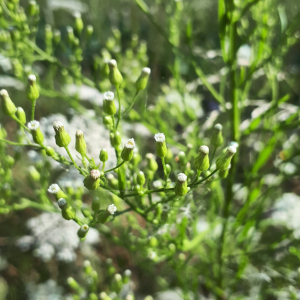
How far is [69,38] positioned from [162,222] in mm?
703

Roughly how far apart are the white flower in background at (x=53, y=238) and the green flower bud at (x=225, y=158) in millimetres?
1052

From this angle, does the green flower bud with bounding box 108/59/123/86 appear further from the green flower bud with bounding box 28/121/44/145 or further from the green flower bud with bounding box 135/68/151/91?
the green flower bud with bounding box 28/121/44/145

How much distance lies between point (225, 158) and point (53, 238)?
47.4 inches

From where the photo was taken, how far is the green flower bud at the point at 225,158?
0.67m

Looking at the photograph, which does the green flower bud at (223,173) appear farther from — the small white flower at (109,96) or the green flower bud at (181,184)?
the small white flower at (109,96)

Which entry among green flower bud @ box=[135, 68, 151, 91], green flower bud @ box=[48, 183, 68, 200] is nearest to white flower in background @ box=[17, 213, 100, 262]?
green flower bud @ box=[48, 183, 68, 200]

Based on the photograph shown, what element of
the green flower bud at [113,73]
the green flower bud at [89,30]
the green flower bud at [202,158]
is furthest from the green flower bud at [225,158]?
the green flower bud at [89,30]

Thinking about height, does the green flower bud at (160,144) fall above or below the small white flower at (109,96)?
below

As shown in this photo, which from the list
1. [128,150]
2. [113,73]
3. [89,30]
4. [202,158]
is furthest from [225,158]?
[89,30]

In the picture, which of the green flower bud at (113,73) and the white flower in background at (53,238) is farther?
the white flower in background at (53,238)

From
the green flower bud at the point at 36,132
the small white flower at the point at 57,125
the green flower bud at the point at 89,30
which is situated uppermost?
the green flower bud at the point at 89,30

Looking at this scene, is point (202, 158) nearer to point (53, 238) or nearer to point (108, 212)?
point (108, 212)

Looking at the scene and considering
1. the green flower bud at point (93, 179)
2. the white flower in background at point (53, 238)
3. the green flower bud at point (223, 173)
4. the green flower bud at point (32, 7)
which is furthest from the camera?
the white flower in background at point (53, 238)

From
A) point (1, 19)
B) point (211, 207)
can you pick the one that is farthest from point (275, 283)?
point (1, 19)
